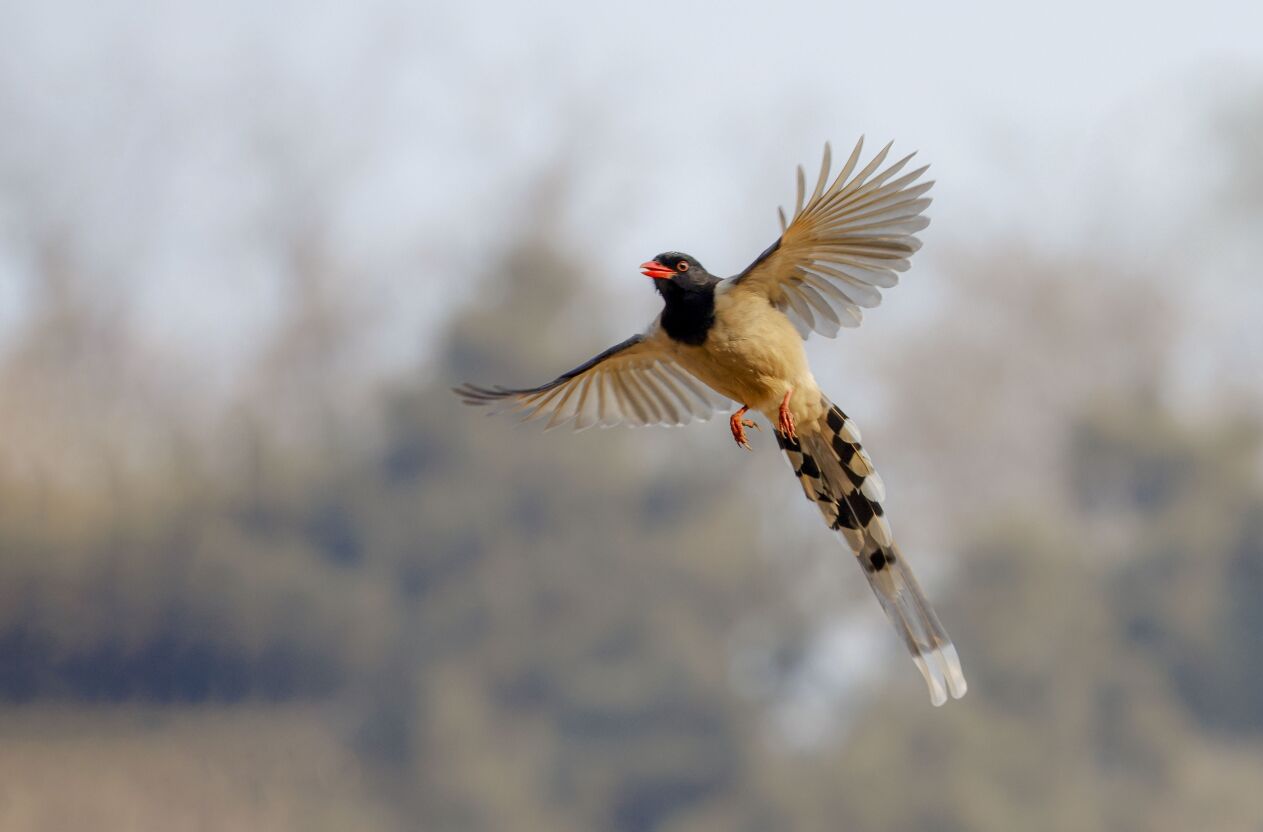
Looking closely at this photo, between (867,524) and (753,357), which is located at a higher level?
(753,357)

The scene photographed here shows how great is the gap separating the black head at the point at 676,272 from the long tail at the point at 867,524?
1.76 ft

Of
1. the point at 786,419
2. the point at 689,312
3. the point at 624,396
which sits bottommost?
the point at 786,419

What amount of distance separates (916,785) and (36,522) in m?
18.9

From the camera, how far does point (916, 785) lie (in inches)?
1335

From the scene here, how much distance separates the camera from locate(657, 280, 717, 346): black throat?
5121mm

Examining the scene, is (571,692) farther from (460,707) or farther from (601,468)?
(601,468)

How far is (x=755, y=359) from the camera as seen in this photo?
197 inches

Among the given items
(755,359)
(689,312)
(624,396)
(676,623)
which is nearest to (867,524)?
(755,359)

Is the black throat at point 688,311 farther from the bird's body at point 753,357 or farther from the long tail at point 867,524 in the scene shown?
the long tail at point 867,524

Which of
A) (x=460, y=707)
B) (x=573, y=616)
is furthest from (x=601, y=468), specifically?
(x=460, y=707)

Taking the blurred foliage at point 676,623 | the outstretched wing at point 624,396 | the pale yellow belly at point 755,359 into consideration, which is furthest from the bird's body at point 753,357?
the blurred foliage at point 676,623

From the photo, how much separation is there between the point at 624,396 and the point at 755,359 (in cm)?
104

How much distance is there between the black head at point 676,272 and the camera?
5250 millimetres

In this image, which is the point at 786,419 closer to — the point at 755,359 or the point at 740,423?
the point at 755,359
